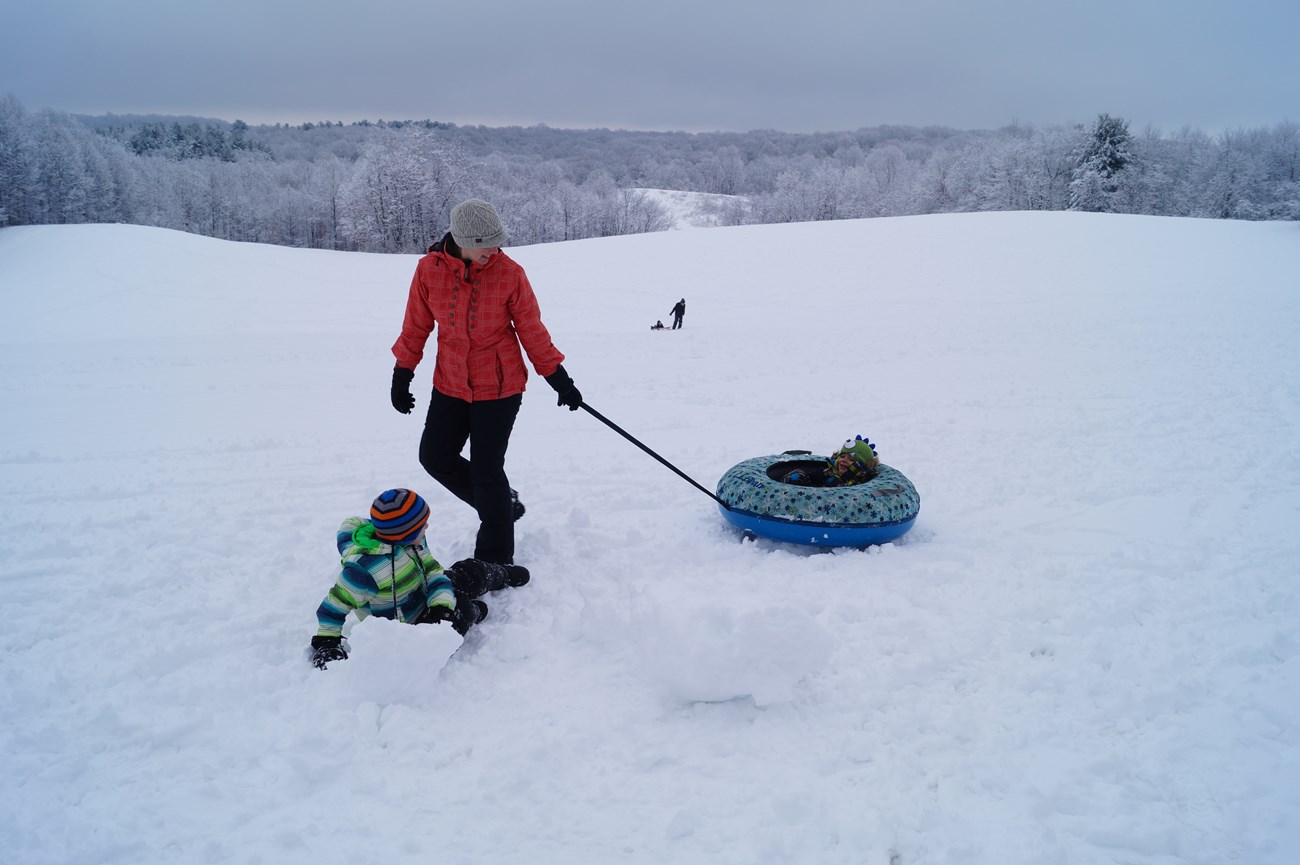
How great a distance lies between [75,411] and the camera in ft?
25.9

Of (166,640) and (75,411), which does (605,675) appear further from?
(75,411)

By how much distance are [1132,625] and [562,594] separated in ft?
9.29

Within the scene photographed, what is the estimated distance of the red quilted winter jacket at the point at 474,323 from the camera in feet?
12.1

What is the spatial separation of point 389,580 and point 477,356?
1188 millimetres

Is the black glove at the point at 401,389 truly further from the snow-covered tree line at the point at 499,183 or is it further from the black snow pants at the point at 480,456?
the snow-covered tree line at the point at 499,183

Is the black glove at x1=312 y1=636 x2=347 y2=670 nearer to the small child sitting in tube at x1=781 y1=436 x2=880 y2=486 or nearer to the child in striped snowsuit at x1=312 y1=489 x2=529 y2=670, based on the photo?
the child in striped snowsuit at x1=312 y1=489 x2=529 y2=670

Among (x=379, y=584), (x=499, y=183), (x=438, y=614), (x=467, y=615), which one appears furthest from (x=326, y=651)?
(x=499, y=183)

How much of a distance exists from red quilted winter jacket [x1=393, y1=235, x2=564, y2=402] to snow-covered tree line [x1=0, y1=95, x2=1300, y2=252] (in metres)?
40.5

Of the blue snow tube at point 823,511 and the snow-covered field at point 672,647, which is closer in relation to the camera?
the snow-covered field at point 672,647

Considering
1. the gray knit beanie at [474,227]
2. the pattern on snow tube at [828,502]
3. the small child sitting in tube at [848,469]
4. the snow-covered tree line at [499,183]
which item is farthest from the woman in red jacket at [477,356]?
the snow-covered tree line at [499,183]

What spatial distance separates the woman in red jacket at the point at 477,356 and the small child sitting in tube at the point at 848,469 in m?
1.77

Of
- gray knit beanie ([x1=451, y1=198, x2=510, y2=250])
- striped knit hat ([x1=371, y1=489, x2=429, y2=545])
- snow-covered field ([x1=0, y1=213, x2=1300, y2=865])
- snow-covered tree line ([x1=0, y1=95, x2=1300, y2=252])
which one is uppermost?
snow-covered tree line ([x1=0, y1=95, x2=1300, y2=252])

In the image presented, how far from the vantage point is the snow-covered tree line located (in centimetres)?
4069

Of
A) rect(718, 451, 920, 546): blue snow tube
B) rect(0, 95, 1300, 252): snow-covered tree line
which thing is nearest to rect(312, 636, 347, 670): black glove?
rect(718, 451, 920, 546): blue snow tube
